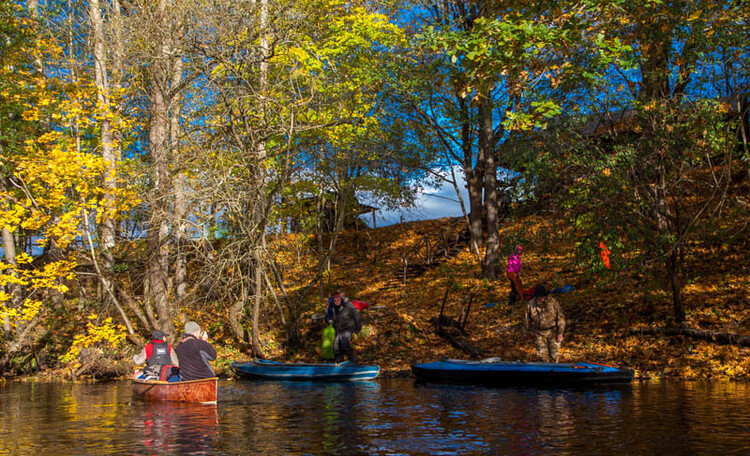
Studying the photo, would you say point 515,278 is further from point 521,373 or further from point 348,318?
point 521,373

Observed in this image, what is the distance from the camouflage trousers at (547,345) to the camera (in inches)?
627

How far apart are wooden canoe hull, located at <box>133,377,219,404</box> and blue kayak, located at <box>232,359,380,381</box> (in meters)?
4.42

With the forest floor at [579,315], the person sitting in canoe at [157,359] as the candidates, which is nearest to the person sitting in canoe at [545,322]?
the forest floor at [579,315]

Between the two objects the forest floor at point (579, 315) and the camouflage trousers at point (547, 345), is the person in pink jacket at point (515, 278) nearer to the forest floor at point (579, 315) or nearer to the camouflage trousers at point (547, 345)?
the forest floor at point (579, 315)

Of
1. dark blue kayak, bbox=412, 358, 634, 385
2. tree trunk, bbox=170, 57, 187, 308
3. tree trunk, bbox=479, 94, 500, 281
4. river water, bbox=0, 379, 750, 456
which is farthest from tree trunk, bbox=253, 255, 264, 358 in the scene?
tree trunk, bbox=479, 94, 500, 281

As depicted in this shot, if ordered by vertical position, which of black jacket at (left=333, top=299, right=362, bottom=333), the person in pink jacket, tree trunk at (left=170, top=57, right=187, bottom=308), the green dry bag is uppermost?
tree trunk at (left=170, top=57, right=187, bottom=308)

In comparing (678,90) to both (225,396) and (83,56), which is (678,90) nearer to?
(225,396)

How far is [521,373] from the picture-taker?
14852mm

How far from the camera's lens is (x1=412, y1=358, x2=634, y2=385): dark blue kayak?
14211 mm

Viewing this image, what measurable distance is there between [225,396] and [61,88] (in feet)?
44.1

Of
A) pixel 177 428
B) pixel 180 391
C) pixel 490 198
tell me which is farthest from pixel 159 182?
pixel 490 198

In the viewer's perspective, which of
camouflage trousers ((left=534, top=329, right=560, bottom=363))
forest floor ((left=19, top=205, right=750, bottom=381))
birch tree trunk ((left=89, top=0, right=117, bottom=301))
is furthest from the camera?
birch tree trunk ((left=89, top=0, right=117, bottom=301))

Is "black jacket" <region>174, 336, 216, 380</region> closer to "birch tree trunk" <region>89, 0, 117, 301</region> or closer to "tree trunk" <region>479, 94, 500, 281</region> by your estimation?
"birch tree trunk" <region>89, 0, 117, 301</region>

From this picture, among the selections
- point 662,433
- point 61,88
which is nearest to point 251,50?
point 61,88
